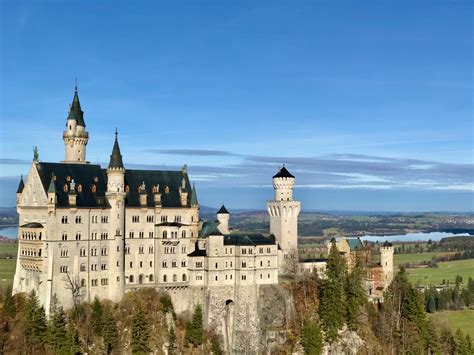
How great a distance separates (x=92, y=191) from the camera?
9275 cm

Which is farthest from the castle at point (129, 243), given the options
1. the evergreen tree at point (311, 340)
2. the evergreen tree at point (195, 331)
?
the evergreen tree at point (311, 340)

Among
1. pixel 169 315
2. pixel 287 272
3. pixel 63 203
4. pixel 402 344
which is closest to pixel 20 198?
pixel 63 203

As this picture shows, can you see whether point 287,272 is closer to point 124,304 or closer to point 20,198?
Result: point 124,304

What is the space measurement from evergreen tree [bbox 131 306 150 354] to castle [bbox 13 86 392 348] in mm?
5760

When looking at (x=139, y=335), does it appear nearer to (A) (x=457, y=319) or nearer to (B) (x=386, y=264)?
(B) (x=386, y=264)

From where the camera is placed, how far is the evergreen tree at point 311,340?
93125mm

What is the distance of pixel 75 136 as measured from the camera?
10025 cm

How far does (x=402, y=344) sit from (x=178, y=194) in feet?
128

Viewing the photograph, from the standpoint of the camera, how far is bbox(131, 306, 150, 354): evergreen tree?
86.4m

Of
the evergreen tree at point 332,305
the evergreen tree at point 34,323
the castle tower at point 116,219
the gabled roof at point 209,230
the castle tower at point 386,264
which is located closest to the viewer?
the evergreen tree at point 34,323

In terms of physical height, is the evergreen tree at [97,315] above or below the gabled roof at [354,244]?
below

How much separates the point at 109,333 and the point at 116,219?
15553 mm

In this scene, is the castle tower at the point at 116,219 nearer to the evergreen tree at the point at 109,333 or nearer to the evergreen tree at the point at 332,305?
the evergreen tree at the point at 109,333

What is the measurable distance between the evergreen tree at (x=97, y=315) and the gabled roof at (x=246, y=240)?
20849 mm
